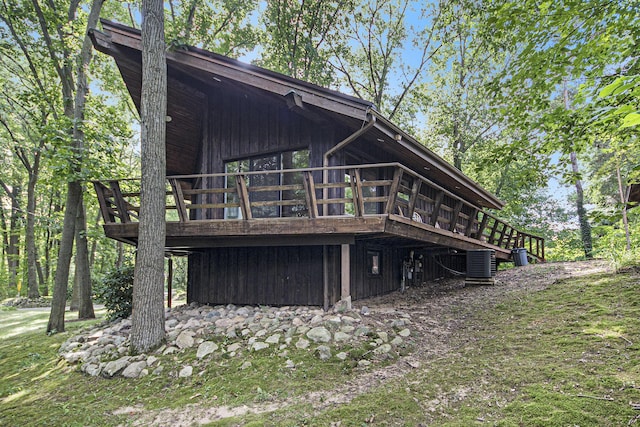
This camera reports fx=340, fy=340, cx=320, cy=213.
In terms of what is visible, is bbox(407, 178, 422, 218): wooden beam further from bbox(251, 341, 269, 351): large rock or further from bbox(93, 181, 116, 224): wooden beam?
bbox(93, 181, 116, 224): wooden beam

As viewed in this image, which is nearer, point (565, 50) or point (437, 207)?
point (565, 50)

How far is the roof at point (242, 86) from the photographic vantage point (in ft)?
22.5

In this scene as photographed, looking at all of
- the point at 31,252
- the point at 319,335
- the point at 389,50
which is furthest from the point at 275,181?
the point at 31,252

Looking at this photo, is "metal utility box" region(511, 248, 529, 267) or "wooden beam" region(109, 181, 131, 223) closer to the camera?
"wooden beam" region(109, 181, 131, 223)

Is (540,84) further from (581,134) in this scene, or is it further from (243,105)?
(243,105)

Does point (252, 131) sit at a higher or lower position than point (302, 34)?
lower

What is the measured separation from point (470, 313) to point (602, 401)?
156 inches

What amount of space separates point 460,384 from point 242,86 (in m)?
7.89

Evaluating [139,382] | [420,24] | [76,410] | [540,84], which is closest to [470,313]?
[540,84]

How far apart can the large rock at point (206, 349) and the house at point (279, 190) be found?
2.13 metres

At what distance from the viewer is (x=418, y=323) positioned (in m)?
6.72

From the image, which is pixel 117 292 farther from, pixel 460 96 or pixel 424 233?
pixel 460 96

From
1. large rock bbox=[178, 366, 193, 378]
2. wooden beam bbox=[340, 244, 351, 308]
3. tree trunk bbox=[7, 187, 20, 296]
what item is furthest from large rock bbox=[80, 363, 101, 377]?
tree trunk bbox=[7, 187, 20, 296]

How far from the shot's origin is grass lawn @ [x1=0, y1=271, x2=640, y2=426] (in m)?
3.52
